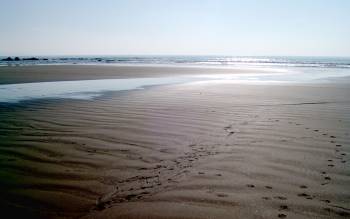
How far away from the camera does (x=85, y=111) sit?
10.2 meters

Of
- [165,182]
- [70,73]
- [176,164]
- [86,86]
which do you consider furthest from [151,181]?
[70,73]

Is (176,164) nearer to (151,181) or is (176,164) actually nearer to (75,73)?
(151,181)

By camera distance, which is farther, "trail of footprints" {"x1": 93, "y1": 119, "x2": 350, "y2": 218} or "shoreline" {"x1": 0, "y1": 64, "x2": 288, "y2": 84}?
"shoreline" {"x1": 0, "y1": 64, "x2": 288, "y2": 84}

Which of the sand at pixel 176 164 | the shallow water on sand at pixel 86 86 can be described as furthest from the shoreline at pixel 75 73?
the sand at pixel 176 164

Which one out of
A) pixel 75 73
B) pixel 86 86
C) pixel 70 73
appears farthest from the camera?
pixel 75 73

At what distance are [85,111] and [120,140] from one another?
12.9 feet

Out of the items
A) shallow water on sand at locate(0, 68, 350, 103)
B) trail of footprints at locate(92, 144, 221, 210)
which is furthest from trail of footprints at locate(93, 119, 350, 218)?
shallow water on sand at locate(0, 68, 350, 103)

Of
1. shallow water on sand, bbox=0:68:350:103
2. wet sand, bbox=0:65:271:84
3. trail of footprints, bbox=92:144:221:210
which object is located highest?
wet sand, bbox=0:65:271:84

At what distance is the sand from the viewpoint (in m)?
3.76

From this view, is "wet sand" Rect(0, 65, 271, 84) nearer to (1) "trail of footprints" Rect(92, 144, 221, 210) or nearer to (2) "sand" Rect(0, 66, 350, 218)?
(2) "sand" Rect(0, 66, 350, 218)

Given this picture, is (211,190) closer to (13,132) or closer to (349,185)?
(349,185)

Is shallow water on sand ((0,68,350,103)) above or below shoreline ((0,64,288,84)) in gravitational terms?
below

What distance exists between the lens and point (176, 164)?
5203mm

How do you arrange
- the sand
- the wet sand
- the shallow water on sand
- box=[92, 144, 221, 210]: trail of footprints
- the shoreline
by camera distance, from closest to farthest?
the sand → box=[92, 144, 221, 210]: trail of footprints → the shallow water on sand → the wet sand → the shoreline
